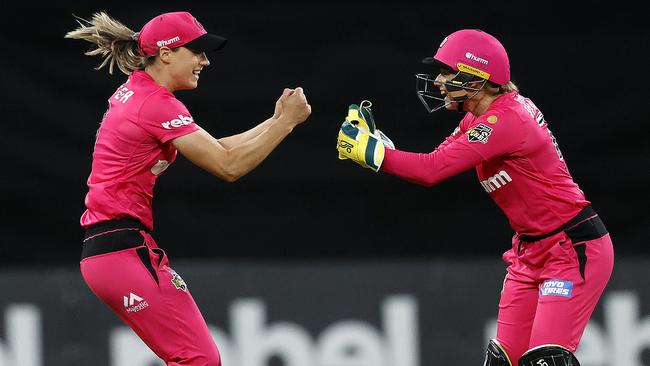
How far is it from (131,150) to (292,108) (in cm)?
74

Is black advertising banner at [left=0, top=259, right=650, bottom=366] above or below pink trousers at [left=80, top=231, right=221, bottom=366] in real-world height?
below

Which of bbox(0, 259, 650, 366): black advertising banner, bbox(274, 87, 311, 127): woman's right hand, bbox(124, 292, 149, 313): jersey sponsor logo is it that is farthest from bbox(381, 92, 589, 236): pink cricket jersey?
A: bbox(0, 259, 650, 366): black advertising banner

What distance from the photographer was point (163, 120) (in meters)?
5.59

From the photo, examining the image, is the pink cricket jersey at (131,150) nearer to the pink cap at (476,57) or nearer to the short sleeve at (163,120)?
the short sleeve at (163,120)

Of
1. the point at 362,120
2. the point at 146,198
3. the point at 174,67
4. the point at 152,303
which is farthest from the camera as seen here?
the point at 362,120

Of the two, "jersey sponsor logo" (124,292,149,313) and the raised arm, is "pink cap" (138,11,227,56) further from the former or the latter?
"jersey sponsor logo" (124,292,149,313)

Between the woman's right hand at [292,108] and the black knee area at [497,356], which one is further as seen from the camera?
the black knee area at [497,356]

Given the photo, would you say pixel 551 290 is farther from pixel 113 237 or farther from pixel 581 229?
pixel 113 237

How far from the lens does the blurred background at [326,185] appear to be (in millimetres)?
7832

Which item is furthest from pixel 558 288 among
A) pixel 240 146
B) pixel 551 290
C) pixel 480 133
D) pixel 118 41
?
pixel 118 41

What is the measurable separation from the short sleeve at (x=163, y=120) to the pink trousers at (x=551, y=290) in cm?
162

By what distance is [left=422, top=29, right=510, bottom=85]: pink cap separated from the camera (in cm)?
598

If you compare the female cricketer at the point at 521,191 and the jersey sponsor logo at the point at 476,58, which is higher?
the jersey sponsor logo at the point at 476,58

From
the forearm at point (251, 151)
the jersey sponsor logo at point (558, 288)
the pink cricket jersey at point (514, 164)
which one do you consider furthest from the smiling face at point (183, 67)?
the jersey sponsor logo at point (558, 288)
